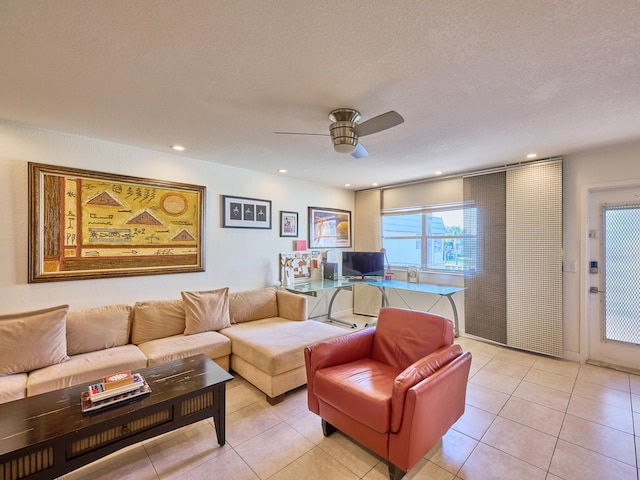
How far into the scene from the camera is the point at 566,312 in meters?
3.52

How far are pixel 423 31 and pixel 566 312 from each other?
12.5 ft

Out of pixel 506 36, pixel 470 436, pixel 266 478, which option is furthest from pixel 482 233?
pixel 266 478

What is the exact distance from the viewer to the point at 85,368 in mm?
2316

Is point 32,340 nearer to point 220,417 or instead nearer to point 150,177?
point 220,417

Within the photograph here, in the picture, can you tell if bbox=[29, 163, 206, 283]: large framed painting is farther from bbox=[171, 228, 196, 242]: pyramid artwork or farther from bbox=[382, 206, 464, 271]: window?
bbox=[382, 206, 464, 271]: window

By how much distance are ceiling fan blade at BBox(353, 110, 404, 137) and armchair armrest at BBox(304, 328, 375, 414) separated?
1.65 metres

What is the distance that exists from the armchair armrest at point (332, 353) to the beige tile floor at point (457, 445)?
0.36 m

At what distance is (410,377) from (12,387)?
2742 mm

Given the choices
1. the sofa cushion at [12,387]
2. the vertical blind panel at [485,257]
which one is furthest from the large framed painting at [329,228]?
the sofa cushion at [12,387]

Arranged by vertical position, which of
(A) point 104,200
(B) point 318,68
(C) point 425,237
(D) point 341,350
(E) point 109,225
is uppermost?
(B) point 318,68

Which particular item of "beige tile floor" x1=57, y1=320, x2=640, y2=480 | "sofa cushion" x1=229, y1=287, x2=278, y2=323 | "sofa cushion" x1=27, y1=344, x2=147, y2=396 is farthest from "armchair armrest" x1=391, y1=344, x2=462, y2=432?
"sofa cushion" x1=229, y1=287, x2=278, y2=323

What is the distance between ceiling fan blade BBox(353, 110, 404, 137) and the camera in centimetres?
186

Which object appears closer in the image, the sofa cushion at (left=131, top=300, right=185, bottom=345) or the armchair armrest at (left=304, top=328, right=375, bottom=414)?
the armchair armrest at (left=304, top=328, right=375, bottom=414)

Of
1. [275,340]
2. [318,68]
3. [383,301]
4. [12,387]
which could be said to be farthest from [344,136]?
[383,301]
